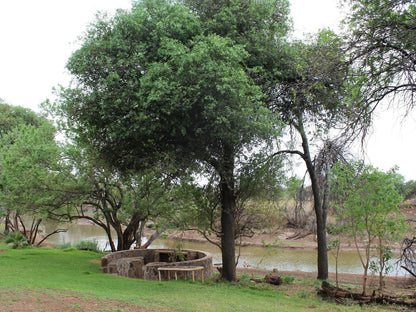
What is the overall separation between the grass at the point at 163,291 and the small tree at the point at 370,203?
2.10 meters

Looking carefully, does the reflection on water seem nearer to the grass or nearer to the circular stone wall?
the circular stone wall

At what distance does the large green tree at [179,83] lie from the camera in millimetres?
9812

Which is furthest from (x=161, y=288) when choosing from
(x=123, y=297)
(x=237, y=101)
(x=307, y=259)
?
(x=307, y=259)

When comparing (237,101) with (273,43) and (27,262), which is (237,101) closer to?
(273,43)

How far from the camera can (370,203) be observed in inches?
396

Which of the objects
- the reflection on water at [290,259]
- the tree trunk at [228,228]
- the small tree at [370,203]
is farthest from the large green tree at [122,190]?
the small tree at [370,203]

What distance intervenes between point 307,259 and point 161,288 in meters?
16.9

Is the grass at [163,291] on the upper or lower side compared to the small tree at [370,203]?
lower

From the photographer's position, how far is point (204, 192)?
14.1 m

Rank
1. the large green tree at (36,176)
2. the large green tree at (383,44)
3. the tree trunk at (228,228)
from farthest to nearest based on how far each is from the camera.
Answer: the large green tree at (36,176) < the tree trunk at (228,228) < the large green tree at (383,44)

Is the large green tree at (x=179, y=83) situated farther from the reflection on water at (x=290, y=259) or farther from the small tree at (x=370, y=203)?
the reflection on water at (x=290, y=259)

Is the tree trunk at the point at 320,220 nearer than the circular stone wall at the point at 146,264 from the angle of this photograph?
No

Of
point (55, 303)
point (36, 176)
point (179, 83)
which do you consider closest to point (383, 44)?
point (179, 83)

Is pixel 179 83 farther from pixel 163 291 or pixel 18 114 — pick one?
pixel 18 114
